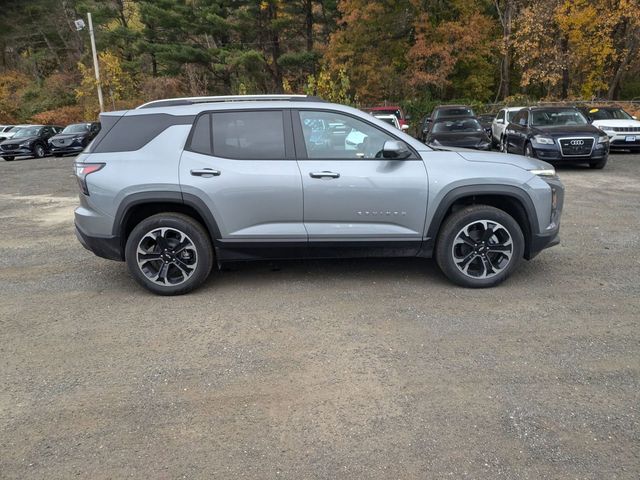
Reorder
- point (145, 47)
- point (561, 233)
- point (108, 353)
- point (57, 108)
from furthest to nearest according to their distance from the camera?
point (57, 108) < point (145, 47) < point (561, 233) < point (108, 353)

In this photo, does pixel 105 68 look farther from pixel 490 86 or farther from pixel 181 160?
pixel 181 160

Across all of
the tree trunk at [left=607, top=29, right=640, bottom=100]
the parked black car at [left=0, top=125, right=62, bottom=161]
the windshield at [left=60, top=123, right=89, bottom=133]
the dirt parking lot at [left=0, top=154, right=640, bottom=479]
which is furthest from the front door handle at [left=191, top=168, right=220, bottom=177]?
the tree trunk at [left=607, top=29, right=640, bottom=100]

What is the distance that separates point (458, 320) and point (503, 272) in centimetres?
98

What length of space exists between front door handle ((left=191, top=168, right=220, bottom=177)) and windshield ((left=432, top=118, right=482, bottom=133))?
1244 cm

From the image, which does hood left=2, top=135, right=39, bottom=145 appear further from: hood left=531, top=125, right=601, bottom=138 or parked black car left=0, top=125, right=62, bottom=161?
hood left=531, top=125, right=601, bottom=138

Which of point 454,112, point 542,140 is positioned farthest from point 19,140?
point 542,140

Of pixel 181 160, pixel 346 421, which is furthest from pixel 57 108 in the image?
pixel 346 421

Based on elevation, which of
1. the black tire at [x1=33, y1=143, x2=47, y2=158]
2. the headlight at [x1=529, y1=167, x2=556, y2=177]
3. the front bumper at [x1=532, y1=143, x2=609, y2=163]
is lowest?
the black tire at [x1=33, y1=143, x2=47, y2=158]

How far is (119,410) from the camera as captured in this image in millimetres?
3150

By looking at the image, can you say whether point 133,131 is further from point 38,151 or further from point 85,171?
point 38,151

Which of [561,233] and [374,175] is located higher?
[374,175]

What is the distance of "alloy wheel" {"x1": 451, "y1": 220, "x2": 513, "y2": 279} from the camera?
4926mm

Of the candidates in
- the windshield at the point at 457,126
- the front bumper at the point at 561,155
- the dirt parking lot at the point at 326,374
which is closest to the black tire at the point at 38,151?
the windshield at the point at 457,126

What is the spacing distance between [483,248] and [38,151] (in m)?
24.5
